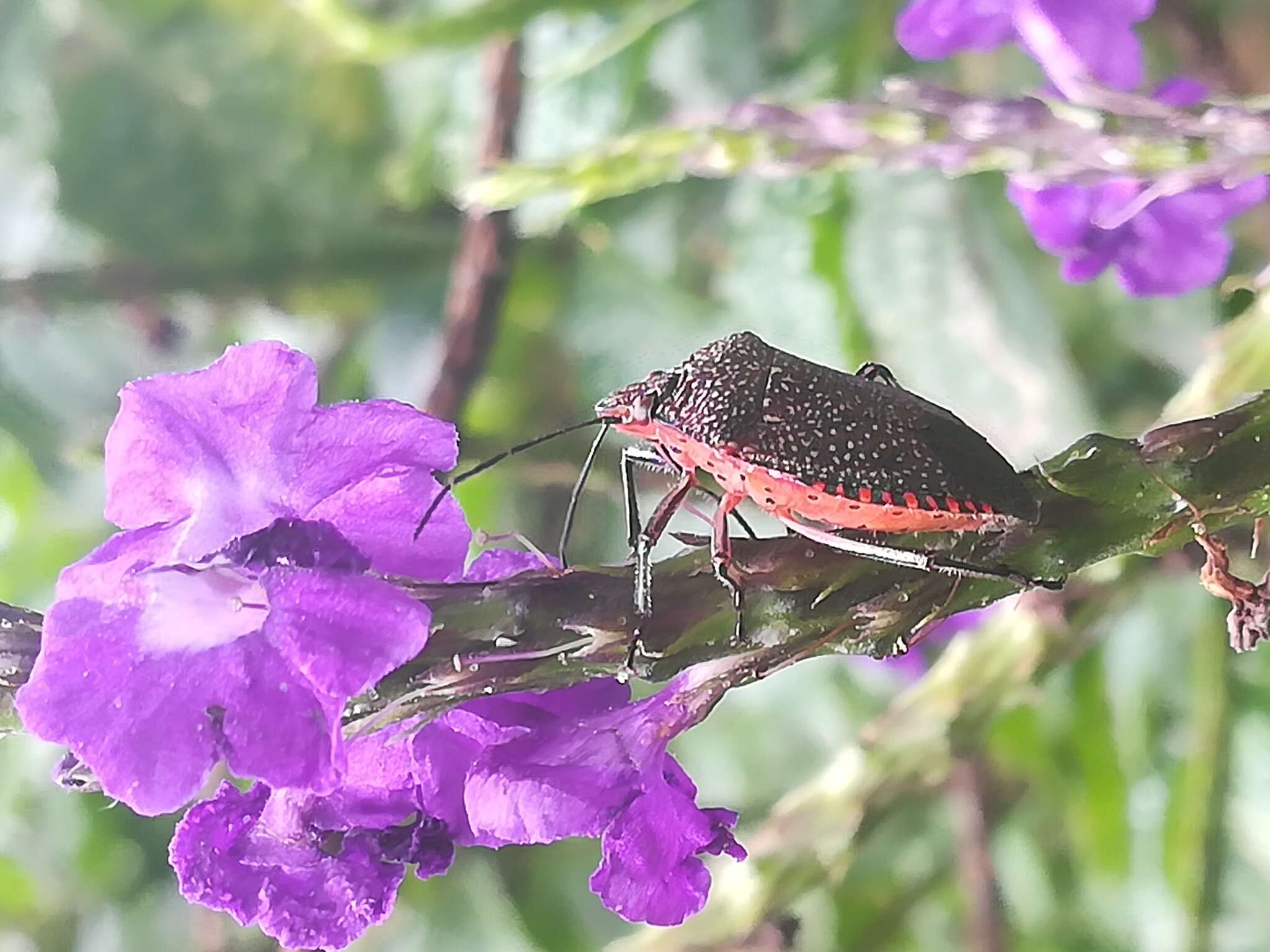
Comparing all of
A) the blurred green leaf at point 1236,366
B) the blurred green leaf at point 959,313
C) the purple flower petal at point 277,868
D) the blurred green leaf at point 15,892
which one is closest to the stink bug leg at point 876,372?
the blurred green leaf at point 1236,366

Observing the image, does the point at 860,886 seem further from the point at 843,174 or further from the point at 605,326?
the point at 843,174

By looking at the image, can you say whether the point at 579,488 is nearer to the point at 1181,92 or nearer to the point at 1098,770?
the point at 1181,92

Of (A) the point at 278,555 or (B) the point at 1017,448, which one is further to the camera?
(B) the point at 1017,448

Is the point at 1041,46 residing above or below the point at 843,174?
above

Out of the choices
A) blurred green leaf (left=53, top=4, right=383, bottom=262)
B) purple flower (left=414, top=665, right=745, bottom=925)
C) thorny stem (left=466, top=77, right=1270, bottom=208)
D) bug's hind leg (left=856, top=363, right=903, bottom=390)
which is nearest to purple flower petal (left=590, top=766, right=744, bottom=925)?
purple flower (left=414, top=665, right=745, bottom=925)

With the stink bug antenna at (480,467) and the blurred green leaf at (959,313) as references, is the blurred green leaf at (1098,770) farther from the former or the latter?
the stink bug antenna at (480,467)

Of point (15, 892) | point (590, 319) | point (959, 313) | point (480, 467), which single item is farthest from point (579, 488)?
point (15, 892)

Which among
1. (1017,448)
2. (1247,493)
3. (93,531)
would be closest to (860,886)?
(1017,448)

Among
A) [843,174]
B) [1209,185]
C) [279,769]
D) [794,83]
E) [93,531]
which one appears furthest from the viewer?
[93,531]
